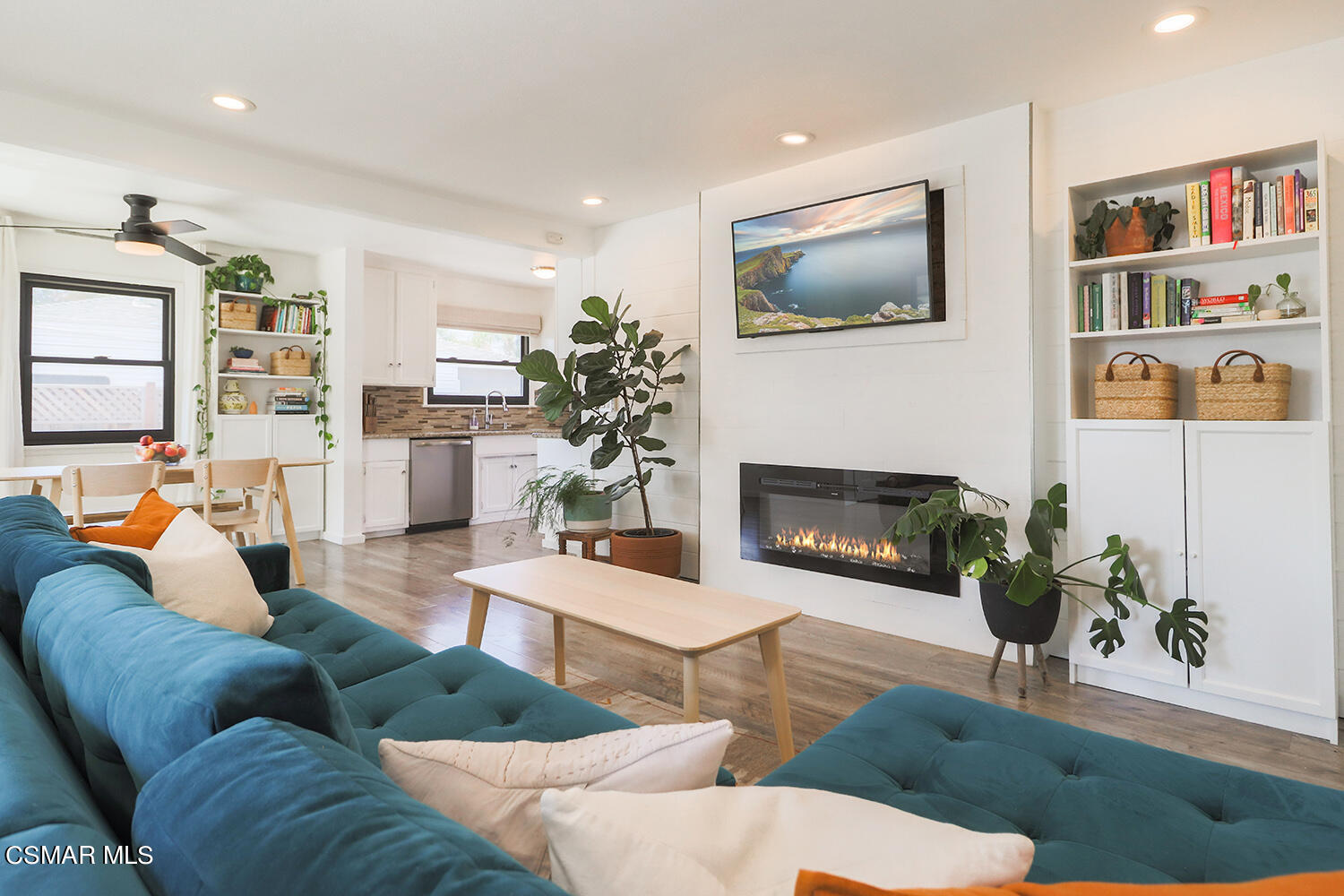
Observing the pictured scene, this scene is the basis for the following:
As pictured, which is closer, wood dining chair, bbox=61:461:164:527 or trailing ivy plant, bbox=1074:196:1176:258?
trailing ivy plant, bbox=1074:196:1176:258

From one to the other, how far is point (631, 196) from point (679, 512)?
2.02 m

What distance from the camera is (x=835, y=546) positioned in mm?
3816

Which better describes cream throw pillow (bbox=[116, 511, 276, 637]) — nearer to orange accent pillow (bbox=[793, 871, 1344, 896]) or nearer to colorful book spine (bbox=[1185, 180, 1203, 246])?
orange accent pillow (bbox=[793, 871, 1344, 896])

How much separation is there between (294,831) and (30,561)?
1.20 metres

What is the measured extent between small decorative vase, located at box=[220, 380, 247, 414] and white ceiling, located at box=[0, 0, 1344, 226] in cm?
270

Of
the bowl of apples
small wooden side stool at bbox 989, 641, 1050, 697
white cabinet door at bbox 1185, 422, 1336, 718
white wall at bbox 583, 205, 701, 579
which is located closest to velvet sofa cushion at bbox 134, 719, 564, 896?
small wooden side stool at bbox 989, 641, 1050, 697

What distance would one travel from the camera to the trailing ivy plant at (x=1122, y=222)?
280 centimetres

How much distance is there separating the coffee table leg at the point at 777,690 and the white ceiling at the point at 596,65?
2065 millimetres

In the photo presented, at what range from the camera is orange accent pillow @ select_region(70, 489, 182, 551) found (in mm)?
1955

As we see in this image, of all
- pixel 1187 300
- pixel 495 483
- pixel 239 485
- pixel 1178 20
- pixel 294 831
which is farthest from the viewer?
pixel 495 483

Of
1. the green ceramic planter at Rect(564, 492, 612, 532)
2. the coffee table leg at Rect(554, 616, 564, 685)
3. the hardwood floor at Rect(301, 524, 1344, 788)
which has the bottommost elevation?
the hardwood floor at Rect(301, 524, 1344, 788)

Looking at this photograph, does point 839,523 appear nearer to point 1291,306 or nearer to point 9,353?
point 1291,306

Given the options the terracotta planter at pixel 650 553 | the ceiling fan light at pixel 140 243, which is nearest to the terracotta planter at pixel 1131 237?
the terracotta planter at pixel 650 553

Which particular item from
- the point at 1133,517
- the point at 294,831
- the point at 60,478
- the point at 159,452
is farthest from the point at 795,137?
the point at 60,478
